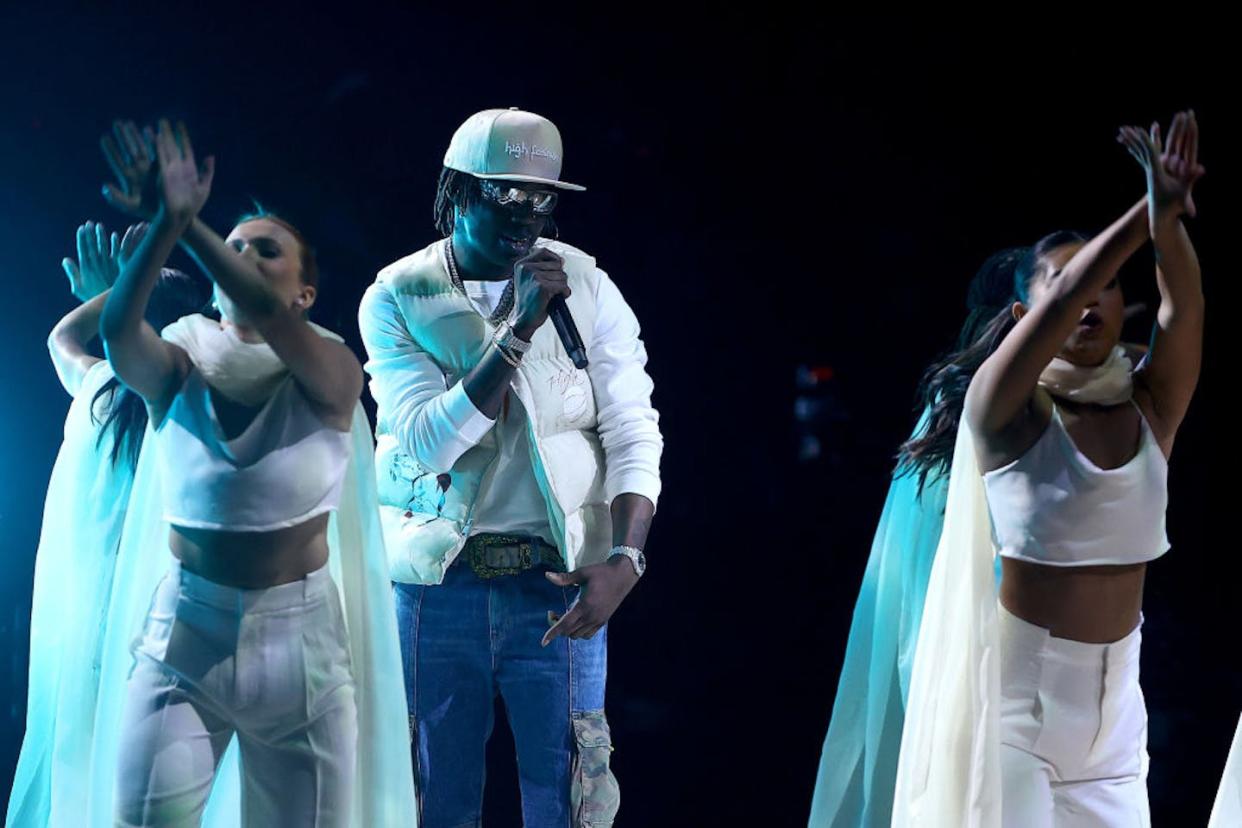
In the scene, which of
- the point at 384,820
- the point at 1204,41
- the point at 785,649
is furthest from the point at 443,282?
the point at 1204,41

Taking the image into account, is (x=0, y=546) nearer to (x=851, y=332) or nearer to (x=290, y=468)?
(x=290, y=468)

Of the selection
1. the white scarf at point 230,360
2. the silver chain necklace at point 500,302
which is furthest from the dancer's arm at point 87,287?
the silver chain necklace at point 500,302

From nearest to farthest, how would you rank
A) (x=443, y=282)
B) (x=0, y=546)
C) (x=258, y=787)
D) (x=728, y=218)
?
(x=258, y=787) < (x=443, y=282) < (x=0, y=546) < (x=728, y=218)

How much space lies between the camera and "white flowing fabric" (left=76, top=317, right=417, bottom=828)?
2.50 metres

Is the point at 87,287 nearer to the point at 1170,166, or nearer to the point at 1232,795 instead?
the point at 1170,166

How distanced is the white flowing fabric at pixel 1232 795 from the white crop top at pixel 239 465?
164cm

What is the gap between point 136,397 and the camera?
9.24ft

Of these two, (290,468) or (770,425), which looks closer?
(290,468)

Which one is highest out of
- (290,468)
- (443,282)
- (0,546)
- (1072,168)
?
(1072,168)

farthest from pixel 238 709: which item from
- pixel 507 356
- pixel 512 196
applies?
pixel 512 196

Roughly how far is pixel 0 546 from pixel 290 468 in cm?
155

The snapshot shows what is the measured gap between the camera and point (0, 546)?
3.72m

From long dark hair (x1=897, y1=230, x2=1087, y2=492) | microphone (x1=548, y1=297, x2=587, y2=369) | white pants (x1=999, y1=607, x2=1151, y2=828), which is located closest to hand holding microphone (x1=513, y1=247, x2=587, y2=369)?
microphone (x1=548, y1=297, x2=587, y2=369)

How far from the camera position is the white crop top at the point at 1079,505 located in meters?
2.60
